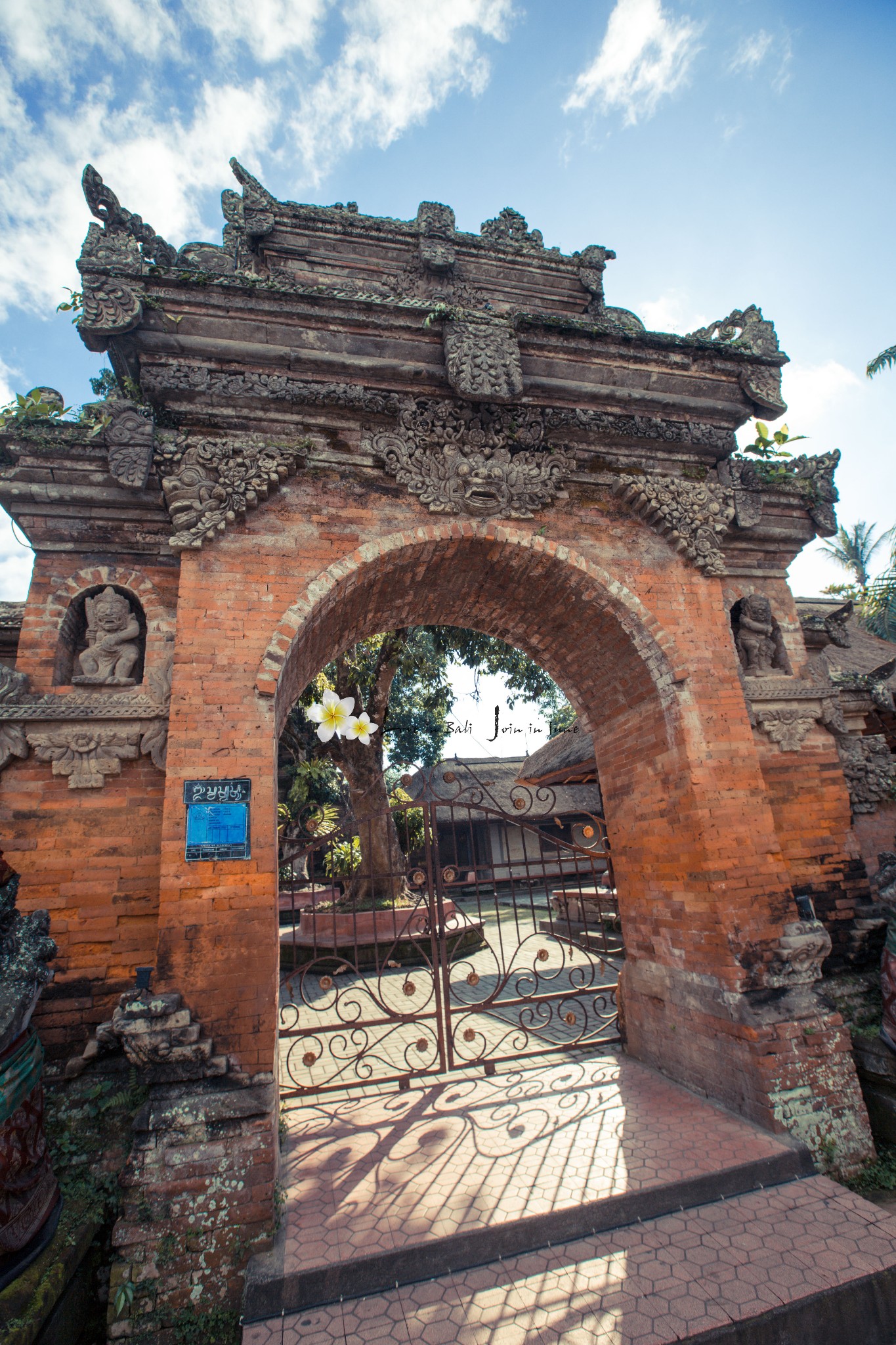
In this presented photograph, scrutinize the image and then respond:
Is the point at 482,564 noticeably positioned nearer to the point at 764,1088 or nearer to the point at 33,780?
the point at 33,780

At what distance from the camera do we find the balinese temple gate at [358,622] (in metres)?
3.70

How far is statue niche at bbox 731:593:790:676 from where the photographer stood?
5.47 meters

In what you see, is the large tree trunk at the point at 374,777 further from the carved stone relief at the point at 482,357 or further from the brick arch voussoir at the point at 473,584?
the carved stone relief at the point at 482,357

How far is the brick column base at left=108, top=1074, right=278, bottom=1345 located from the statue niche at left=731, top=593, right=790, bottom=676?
4887mm

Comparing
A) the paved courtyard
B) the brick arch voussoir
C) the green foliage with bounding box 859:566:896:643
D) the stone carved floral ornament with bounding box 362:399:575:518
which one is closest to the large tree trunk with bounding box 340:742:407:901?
the brick arch voussoir

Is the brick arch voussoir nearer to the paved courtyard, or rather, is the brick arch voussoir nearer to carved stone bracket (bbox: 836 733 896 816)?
carved stone bracket (bbox: 836 733 896 816)

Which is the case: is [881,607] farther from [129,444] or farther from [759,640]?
[129,444]

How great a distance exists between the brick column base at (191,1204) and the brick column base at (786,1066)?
9.94 feet

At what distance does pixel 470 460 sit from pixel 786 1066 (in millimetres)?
4902

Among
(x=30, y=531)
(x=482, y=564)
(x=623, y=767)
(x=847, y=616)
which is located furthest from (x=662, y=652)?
(x=30, y=531)

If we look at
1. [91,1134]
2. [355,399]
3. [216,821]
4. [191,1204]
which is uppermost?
[355,399]

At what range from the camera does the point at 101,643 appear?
14.3 feet

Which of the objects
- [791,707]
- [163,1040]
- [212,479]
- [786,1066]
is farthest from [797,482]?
[163,1040]

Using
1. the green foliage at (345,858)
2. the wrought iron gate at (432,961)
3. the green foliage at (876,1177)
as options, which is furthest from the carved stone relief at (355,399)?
the green foliage at (345,858)
